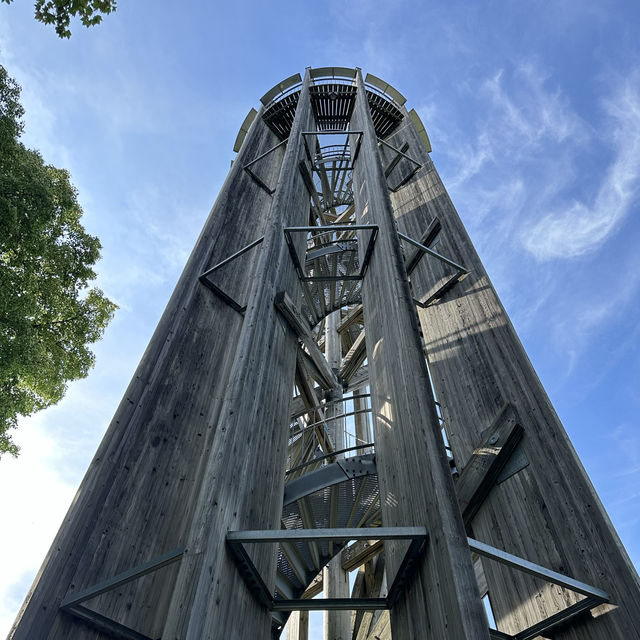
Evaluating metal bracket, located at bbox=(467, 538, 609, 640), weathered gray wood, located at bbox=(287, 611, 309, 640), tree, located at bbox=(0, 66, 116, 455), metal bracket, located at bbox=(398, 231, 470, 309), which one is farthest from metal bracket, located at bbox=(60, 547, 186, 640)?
weathered gray wood, located at bbox=(287, 611, 309, 640)

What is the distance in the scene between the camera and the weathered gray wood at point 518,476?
287cm

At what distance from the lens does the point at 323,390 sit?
1085 centimetres

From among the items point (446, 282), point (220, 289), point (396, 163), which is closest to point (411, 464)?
point (446, 282)

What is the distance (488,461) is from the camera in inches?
160

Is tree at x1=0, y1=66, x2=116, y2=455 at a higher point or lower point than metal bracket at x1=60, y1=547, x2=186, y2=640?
higher

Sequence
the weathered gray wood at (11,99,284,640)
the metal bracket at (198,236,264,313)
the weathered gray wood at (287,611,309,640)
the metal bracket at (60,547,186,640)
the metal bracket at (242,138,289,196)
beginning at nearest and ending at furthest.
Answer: the metal bracket at (60,547,186,640), the weathered gray wood at (11,99,284,640), the metal bracket at (198,236,264,313), the metal bracket at (242,138,289,196), the weathered gray wood at (287,611,309,640)

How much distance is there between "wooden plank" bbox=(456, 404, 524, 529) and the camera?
3910 millimetres

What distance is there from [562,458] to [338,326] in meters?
9.28

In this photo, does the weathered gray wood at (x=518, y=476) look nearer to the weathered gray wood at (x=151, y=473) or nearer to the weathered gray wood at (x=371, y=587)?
the weathered gray wood at (x=151, y=473)

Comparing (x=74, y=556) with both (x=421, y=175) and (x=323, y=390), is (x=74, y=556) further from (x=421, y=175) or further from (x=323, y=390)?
(x=323, y=390)

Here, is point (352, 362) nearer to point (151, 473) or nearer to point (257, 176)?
point (257, 176)

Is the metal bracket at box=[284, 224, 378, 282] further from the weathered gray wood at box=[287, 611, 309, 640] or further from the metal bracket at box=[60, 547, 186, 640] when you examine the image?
the weathered gray wood at box=[287, 611, 309, 640]

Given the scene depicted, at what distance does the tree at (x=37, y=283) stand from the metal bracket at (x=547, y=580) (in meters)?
6.82

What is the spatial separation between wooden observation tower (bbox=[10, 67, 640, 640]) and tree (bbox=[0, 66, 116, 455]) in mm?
3158
